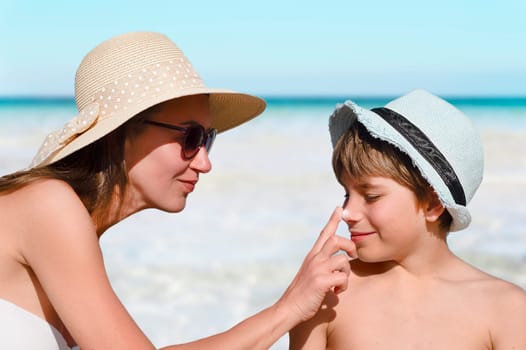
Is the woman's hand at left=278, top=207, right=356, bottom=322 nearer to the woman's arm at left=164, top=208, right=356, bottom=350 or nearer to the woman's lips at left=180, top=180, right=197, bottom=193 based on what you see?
the woman's arm at left=164, top=208, right=356, bottom=350

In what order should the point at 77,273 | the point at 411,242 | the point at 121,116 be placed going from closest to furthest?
1. the point at 77,273
2. the point at 121,116
3. the point at 411,242

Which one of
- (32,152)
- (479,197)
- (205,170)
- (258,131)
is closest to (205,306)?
(205,170)

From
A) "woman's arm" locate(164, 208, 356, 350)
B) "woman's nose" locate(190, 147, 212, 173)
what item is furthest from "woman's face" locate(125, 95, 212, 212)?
"woman's arm" locate(164, 208, 356, 350)

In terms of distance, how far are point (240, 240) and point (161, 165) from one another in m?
6.45

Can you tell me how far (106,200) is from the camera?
3.33 meters

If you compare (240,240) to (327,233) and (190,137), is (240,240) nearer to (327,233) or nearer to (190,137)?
(190,137)

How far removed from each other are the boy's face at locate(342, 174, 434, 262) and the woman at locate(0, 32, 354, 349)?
12 centimetres

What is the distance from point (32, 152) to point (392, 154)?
17.1m

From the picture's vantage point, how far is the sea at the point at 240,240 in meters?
7.27

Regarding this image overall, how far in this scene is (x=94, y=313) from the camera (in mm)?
2951

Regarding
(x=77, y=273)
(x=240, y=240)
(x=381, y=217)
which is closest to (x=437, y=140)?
(x=381, y=217)

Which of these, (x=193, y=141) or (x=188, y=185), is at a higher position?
(x=193, y=141)

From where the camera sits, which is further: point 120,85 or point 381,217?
point 120,85

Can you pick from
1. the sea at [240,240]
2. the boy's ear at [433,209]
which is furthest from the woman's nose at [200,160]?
the sea at [240,240]
